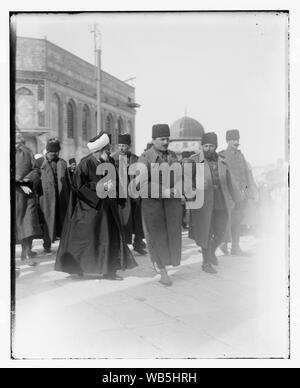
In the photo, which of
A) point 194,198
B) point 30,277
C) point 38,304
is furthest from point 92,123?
point 38,304

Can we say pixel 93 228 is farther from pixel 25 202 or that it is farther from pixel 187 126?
pixel 187 126

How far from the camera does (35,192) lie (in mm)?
6840

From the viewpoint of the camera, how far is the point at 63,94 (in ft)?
19.6

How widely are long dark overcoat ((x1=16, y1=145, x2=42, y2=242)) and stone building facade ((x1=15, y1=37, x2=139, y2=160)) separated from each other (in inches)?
11.3

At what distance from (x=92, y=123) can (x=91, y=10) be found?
7.03 feet

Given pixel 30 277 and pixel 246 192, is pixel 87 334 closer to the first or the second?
pixel 30 277

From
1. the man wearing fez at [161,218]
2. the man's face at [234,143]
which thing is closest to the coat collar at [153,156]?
the man wearing fez at [161,218]

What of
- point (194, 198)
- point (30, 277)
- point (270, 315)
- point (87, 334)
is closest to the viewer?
point (87, 334)

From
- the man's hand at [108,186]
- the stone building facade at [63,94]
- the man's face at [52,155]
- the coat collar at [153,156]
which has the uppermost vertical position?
the stone building facade at [63,94]

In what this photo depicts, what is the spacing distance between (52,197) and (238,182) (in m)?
2.83

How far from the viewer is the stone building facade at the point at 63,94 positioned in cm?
472

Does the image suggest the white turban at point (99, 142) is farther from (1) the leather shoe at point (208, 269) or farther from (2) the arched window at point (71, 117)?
(1) the leather shoe at point (208, 269)

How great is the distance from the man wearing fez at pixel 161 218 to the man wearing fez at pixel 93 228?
375mm

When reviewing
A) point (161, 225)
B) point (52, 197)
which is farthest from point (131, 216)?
point (161, 225)
